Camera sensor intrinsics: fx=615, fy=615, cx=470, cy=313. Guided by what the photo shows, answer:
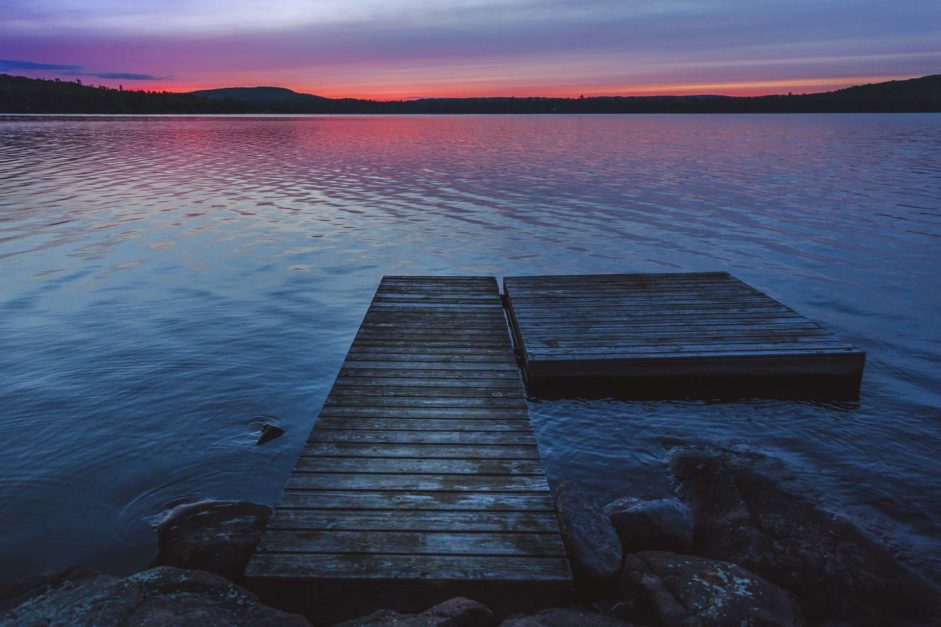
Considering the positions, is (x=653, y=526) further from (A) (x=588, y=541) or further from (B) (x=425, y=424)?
(B) (x=425, y=424)

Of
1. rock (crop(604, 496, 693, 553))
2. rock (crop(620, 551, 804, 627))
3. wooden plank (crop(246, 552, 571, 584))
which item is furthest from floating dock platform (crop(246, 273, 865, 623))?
rock (crop(604, 496, 693, 553))

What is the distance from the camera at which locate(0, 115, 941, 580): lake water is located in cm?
702

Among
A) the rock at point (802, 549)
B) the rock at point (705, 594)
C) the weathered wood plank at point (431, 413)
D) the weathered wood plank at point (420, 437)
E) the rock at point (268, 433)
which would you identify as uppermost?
the weathered wood plank at point (431, 413)

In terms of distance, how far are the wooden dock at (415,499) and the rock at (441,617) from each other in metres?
0.25

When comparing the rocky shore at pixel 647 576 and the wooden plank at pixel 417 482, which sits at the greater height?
the wooden plank at pixel 417 482

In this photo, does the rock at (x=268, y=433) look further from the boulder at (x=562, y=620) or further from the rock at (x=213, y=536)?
the boulder at (x=562, y=620)

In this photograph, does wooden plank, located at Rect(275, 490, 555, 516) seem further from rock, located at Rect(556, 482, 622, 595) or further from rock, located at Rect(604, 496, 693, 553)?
rock, located at Rect(604, 496, 693, 553)

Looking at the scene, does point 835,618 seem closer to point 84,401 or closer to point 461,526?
point 461,526

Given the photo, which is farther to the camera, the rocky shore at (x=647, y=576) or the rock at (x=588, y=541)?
the rock at (x=588, y=541)

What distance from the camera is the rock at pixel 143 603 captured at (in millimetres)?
4098

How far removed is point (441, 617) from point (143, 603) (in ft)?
6.80

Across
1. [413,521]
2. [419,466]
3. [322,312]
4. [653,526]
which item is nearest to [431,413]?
[419,466]

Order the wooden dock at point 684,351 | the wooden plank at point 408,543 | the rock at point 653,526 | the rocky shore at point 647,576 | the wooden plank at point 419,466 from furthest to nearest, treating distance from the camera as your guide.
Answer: the wooden dock at point 684,351 < the wooden plank at point 419,466 < the rock at point 653,526 < the wooden plank at point 408,543 < the rocky shore at point 647,576

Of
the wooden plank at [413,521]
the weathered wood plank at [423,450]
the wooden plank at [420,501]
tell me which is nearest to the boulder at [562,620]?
the wooden plank at [413,521]
